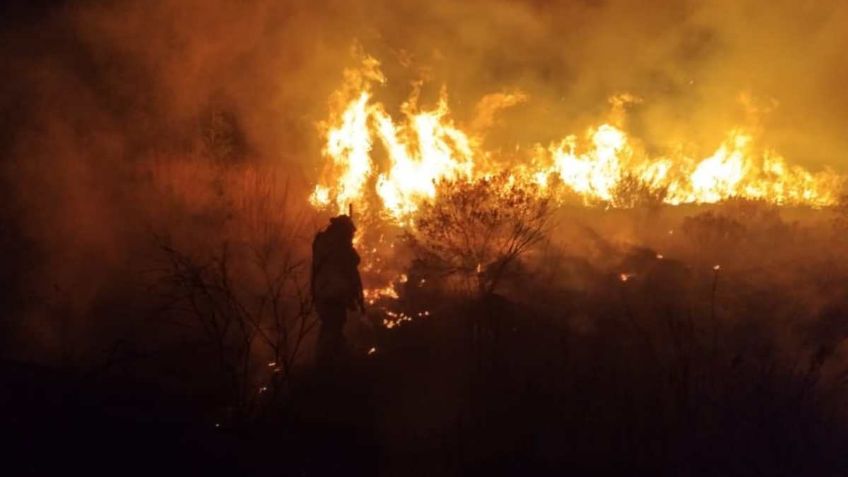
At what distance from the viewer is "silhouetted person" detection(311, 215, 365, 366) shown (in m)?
10.2

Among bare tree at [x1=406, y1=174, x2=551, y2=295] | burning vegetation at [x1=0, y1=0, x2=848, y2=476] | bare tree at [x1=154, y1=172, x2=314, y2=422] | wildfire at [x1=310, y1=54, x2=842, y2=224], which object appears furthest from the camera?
wildfire at [x1=310, y1=54, x2=842, y2=224]

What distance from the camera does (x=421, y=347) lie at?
10766 millimetres

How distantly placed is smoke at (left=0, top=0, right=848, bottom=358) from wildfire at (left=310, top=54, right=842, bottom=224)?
1.30 feet

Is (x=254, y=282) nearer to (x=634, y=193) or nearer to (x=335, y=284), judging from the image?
(x=335, y=284)

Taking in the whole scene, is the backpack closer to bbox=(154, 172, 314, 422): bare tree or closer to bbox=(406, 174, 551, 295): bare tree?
bbox=(154, 172, 314, 422): bare tree

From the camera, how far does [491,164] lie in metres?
16.6

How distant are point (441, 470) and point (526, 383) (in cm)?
132

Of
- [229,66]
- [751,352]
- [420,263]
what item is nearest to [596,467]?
[751,352]

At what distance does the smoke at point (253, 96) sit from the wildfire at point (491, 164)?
1.30 ft

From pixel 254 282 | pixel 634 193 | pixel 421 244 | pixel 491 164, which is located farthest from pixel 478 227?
pixel 634 193

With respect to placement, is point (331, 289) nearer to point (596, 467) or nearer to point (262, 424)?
point (262, 424)

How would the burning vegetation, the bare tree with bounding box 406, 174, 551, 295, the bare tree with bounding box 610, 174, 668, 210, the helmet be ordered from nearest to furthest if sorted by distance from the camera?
the burning vegetation < the helmet < the bare tree with bounding box 406, 174, 551, 295 < the bare tree with bounding box 610, 174, 668, 210

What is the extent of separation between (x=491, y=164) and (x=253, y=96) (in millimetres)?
5192

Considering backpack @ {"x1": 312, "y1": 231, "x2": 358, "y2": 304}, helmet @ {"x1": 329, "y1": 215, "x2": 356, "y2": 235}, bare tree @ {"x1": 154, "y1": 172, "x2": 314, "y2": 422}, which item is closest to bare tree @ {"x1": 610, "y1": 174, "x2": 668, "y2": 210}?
bare tree @ {"x1": 154, "y1": 172, "x2": 314, "y2": 422}
